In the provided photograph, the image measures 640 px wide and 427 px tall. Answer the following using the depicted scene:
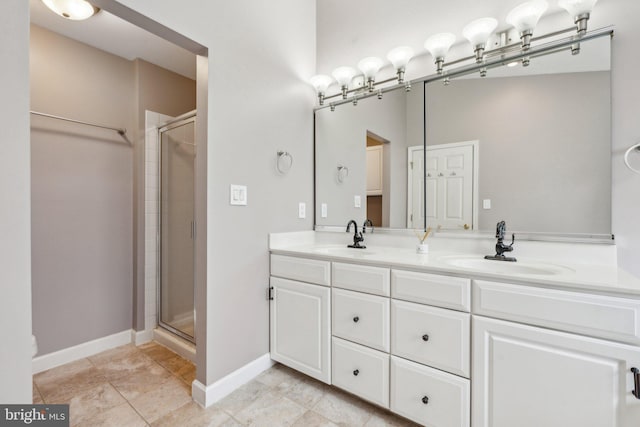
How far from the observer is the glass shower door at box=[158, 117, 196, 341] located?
2.26 metres

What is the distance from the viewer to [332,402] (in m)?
1.53

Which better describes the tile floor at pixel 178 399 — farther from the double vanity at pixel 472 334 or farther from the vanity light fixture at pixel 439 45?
the vanity light fixture at pixel 439 45

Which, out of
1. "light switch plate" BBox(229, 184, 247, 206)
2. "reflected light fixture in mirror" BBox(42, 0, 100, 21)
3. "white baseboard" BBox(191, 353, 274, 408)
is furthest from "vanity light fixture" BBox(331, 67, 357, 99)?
"white baseboard" BBox(191, 353, 274, 408)

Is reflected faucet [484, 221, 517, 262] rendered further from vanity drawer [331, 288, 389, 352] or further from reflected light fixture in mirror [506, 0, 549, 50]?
reflected light fixture in mirror [506, 0, 549, 50]

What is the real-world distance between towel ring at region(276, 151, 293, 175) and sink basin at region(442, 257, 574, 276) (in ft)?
3.89

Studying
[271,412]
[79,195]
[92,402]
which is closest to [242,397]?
[271,412]

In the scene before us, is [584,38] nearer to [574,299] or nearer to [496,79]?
[496,79]

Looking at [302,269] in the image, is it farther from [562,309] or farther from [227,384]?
[562,309]

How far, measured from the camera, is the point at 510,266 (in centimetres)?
137

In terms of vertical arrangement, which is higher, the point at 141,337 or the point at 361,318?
the point at 361,318

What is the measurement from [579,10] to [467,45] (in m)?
0.51

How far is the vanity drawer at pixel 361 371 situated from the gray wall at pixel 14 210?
1256 mm

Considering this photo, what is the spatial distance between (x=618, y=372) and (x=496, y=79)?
1451mm

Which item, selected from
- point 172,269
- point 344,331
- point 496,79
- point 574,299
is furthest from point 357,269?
point 172,269
